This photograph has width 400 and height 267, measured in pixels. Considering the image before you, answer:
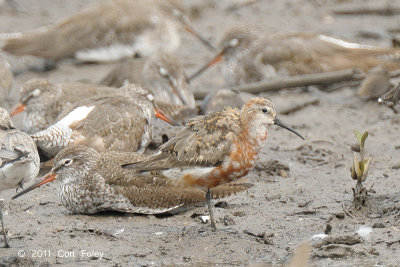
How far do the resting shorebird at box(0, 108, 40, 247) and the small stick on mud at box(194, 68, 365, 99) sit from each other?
14.9 feet

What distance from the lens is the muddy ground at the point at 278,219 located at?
244 inches

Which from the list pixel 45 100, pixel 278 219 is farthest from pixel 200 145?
pixel 45 100

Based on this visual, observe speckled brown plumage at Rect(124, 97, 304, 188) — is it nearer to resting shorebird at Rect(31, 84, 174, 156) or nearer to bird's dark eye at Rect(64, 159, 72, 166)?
bird's dark eye at Rect(64, 159, 72, 166)

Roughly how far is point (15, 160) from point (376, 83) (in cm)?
574

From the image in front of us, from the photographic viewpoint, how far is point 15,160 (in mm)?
6129

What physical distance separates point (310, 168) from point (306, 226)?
1.77 metres

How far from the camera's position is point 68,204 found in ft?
22.9

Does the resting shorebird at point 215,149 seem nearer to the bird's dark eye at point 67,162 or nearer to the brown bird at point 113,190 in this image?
the brown bird at point 113,190

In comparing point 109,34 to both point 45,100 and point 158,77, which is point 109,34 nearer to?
point 158,77

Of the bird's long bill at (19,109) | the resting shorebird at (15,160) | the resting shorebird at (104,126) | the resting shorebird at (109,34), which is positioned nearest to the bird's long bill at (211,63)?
the resting shorebird at (109,34)

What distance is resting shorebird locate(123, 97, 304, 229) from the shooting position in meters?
6.53

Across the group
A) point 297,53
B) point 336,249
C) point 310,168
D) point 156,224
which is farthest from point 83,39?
point 336,249

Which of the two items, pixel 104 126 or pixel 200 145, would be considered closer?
pixel 200 145

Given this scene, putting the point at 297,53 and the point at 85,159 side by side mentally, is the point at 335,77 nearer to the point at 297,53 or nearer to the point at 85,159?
the point at 297,53
